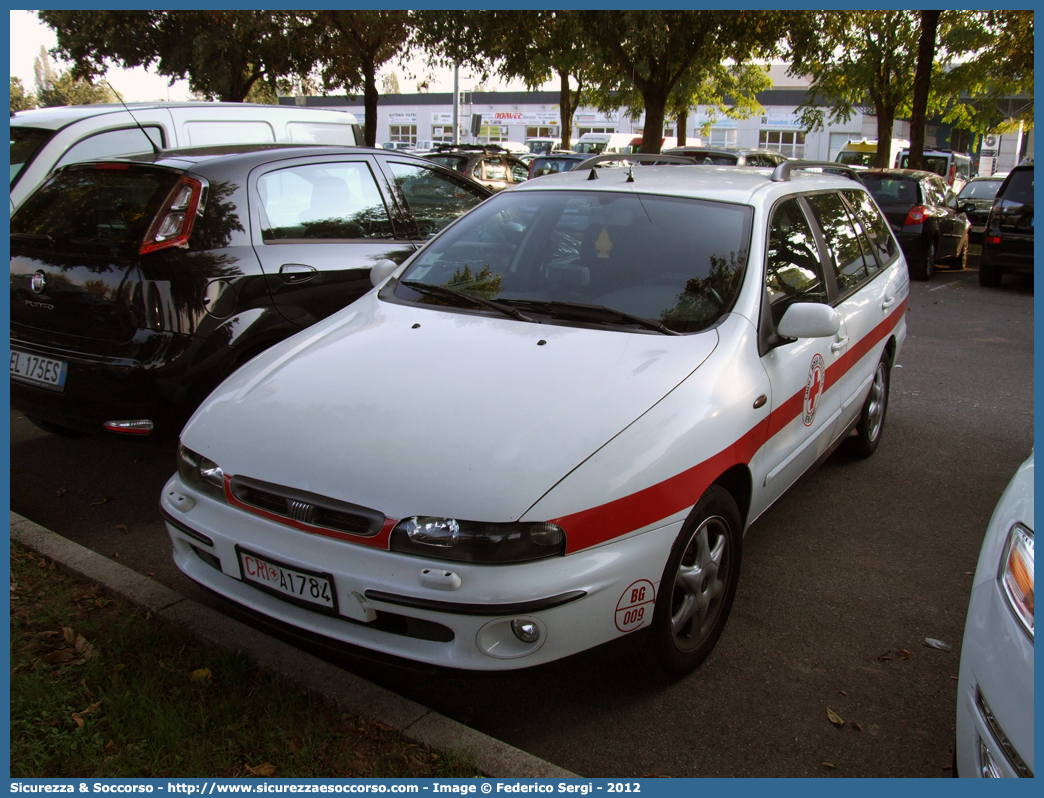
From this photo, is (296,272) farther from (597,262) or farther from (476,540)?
(476,540)

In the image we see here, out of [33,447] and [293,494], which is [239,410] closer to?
[293,494]

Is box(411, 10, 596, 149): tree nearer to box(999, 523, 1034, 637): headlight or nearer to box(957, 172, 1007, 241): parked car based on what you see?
box(957, 172, 1007, 241): parked car

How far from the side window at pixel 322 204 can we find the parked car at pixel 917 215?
10.2 meters

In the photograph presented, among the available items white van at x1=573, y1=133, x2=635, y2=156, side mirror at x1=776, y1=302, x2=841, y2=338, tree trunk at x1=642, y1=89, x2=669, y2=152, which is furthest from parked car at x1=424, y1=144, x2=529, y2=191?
white van at x1=573, y1=133, x2=635, y2=156

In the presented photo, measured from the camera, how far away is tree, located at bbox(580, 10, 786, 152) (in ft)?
56.4

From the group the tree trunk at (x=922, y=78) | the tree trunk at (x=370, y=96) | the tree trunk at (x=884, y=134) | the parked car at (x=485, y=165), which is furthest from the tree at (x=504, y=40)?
the tree trunk at (x=884, y=134)

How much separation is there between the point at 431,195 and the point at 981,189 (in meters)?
20.2

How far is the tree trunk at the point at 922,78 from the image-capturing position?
1612 centimetres

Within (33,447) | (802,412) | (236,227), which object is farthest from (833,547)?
(33,447)

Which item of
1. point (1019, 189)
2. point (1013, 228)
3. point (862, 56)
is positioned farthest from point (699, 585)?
point (862, 56)

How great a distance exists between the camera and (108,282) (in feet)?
13.8

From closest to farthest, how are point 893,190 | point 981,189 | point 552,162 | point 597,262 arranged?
point 597,262, point 893,190, point 552,162, point 981,189

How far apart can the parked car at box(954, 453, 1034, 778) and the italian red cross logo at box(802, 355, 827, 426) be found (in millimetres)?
1562

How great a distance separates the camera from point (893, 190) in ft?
44.5
